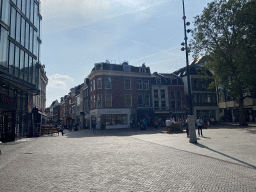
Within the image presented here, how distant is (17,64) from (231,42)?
25.6 m

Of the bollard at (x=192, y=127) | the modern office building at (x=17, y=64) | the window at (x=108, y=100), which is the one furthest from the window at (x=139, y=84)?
the bollard at (x=192, y=127)

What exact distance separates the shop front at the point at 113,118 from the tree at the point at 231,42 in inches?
673

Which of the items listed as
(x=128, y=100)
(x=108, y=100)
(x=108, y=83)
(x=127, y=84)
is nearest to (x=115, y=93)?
(x=108, y=100)

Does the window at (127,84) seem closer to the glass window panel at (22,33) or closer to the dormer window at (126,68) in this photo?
the dormer window at (126,68)

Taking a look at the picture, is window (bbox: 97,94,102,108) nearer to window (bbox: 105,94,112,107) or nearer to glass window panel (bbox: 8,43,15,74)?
window (bbox: 105,94,112,107)

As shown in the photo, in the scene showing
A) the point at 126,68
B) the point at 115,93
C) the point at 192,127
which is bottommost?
the point at 192,127

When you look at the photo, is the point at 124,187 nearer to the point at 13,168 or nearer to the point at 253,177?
the point at 253,177

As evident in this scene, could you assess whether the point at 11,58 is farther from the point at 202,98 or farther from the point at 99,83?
the point at 202,98

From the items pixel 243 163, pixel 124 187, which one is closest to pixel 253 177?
pixel 243 163

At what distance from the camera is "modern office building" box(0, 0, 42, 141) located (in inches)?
639

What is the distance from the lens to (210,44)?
29.0m

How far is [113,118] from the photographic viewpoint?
3894 cm

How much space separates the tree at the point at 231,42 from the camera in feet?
81.6

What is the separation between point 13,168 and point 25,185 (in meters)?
2.59
